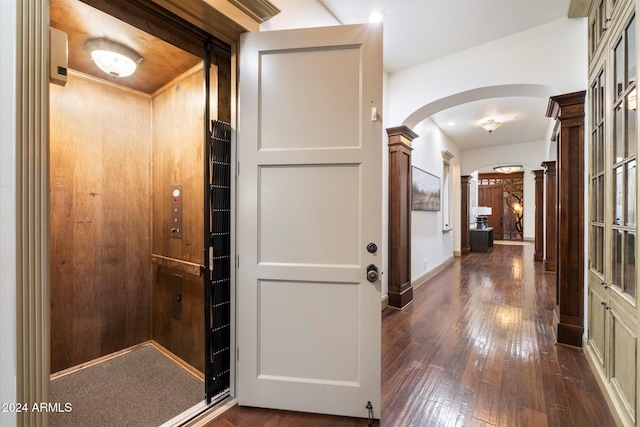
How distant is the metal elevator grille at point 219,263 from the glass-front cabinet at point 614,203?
7.77 feet

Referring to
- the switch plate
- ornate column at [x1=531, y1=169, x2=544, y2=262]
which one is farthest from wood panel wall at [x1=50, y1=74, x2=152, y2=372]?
ornate column at [x1=531, y1=169, x2=544, y2=262]

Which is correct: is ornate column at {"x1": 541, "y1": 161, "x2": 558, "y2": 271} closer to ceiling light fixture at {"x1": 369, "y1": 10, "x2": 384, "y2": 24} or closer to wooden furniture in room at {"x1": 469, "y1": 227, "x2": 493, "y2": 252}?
wooden furniture in room at {"x1": 469, "y1": 227, "x2": 493, "y2": 252}

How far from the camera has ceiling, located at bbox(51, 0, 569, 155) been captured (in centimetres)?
198

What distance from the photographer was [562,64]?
9.09 feet

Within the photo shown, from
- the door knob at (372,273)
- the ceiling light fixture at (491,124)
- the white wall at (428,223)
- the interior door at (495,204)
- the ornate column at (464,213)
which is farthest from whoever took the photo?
the interior door at (495,204)

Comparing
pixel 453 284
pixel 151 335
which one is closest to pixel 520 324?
pixel 453 284

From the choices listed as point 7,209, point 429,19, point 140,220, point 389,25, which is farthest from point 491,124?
point 7,209

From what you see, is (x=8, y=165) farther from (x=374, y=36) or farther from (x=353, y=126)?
(x=374, y=36)

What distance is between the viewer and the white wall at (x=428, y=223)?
493cm

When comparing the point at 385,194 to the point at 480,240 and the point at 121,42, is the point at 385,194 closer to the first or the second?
the point at 121,42

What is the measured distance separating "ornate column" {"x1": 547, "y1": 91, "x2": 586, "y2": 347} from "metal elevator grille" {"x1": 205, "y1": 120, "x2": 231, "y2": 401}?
10.5 ft

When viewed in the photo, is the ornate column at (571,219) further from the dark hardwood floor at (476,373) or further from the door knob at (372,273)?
the door knob at (372,273)

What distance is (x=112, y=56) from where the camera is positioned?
2160 mm

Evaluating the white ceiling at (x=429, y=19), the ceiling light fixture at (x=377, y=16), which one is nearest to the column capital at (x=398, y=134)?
the white ceiling at (x=429, y=19)
